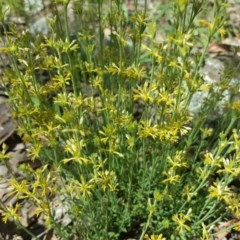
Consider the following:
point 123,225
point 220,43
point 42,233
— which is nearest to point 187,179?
point 123,225

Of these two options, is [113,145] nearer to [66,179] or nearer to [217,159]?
[217,159]

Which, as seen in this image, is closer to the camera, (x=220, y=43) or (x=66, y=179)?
(x=66, y=179)

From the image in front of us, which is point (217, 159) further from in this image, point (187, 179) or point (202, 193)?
point (202, 193)

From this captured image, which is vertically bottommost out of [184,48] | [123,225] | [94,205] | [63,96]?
[123,225]

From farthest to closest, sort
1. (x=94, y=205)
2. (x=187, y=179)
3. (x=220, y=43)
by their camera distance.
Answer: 1. (x=220, y=43)
2. (x=187, y=179)
3. (x=94, y=205)

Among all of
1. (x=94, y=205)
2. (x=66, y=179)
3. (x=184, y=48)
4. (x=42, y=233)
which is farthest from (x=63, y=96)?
(x=42, y=233)

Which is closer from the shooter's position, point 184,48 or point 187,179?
point 184,48

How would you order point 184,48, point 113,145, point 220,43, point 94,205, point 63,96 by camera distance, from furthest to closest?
point 220,43, point 94,205, point 113,145, point 63,96, point 184,48

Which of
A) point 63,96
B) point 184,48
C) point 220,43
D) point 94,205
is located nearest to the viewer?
point 184,48

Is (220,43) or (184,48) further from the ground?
(184,48)
